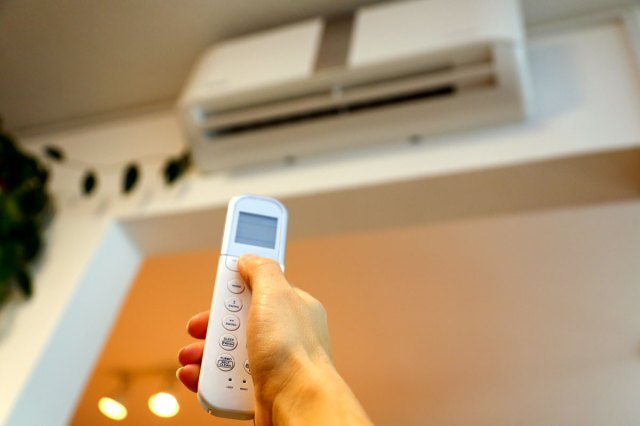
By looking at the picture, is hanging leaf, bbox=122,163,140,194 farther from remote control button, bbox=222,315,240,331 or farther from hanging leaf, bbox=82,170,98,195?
remote control button, bbox=222,315,240,331

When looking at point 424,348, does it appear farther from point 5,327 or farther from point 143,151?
point 5,327

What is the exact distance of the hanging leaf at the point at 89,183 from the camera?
1249mm

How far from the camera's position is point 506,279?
5.32 ft

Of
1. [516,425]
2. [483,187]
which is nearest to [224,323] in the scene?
[483,187]

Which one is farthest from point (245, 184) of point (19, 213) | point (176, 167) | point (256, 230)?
point (256, 230)

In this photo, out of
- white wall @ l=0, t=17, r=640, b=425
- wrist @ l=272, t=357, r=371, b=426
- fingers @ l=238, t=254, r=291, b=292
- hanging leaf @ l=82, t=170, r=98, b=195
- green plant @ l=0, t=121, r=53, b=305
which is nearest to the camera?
wrist @ l=272, t=357, r=371, b=426

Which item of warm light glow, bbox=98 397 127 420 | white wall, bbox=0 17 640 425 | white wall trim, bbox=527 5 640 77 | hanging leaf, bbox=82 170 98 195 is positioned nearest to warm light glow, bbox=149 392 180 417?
warm light glow, bbox=98 397 127 420

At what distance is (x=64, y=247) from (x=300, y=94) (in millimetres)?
562

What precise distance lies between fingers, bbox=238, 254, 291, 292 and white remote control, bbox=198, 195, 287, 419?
1 centimetres

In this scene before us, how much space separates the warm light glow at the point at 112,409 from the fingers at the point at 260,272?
845 mm

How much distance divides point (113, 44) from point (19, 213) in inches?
16.1

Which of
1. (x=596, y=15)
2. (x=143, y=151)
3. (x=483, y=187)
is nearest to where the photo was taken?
(x=483, y=187)

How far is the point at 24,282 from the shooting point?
3.73 ft

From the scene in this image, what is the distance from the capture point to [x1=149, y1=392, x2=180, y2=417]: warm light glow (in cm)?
120
